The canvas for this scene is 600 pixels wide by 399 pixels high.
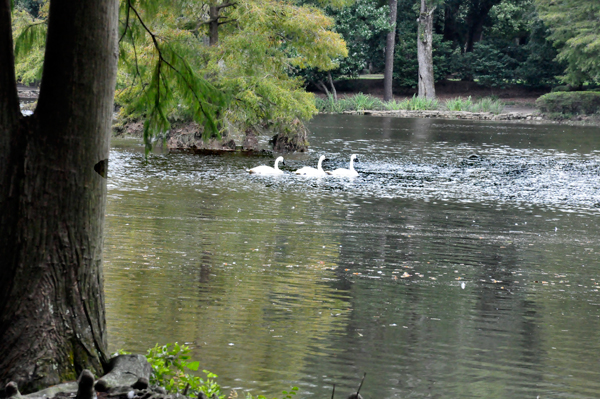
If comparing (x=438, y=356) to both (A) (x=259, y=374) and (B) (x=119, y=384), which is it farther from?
(B) (x=119, y=384)

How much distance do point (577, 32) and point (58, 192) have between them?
5005 centimetres

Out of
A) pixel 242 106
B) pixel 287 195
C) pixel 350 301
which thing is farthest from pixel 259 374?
pixel 242 106

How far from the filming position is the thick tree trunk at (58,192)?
15.6 ft

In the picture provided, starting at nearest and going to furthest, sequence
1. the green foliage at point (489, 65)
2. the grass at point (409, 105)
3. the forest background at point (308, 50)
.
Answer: the forest background at point (308, 50)
the grass at point (409, 105)
the green foliage at point (489, 65)

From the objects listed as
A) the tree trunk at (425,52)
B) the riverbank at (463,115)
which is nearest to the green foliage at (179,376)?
the riverbank at (463,115)

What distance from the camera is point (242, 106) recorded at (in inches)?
973

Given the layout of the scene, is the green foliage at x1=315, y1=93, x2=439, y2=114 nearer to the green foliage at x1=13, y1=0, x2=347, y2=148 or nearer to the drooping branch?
the green foliage at x1=13, y1=0, x2=347, y2=148

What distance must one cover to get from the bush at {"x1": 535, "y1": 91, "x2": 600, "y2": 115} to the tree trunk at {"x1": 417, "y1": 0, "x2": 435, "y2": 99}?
10071 mm

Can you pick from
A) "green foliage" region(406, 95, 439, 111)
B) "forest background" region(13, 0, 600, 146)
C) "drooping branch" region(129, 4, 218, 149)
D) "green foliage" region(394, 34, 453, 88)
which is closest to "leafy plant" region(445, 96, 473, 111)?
"green foliage" region(406, 95, 439, 111)

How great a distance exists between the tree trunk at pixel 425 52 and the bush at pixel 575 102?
10071mm

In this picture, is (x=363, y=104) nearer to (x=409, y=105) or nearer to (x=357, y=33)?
(x=409, y=105)

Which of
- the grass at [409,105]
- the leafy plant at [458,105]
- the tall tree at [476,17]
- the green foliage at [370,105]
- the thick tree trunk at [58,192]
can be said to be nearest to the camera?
the thick tree trunk at [58,192]

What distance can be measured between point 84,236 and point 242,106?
20.1 m

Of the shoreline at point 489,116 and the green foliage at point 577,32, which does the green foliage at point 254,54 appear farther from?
the green foliage at point 577,32
